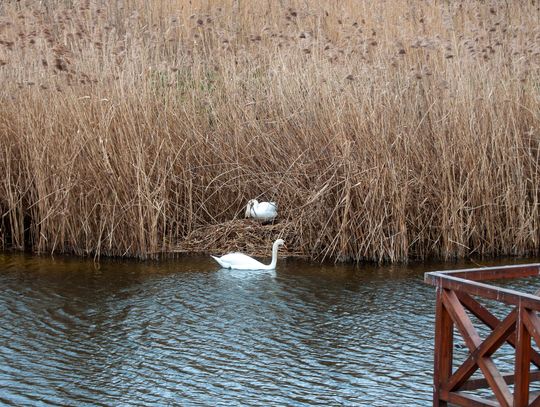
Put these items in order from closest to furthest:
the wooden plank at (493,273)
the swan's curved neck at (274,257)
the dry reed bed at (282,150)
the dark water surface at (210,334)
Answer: the wooden plank at (493,273) < the dark water surface at (210,334) < the swan's curved neck at (274,257) < the dry reed bed at (282,150)

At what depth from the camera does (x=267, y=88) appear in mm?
9891

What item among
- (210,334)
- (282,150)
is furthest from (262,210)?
(210,334)

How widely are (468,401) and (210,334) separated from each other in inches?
99.4

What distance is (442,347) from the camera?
4.93m

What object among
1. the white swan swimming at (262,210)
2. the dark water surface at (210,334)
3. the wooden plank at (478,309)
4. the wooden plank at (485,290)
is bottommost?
the dark water surface at (210,334)

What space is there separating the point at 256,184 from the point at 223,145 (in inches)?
20.2

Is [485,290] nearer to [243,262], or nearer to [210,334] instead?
[210,334]

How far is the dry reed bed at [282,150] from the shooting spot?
360 inches

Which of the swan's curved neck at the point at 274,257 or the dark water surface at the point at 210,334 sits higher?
the swan's curved neck at the point at 274,257

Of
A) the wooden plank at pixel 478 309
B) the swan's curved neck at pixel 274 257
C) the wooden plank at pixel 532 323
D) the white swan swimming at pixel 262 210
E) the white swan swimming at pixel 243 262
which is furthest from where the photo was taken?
the white swan swimming at pixel 262 210

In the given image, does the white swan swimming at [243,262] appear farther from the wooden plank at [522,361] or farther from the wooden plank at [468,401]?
the wooden plank at [522,361]

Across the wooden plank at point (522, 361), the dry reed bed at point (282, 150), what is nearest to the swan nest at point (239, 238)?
the dry reed bed at point (282, 150)

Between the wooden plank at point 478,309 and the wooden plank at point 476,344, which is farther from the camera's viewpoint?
the wooden plank at point 478,309

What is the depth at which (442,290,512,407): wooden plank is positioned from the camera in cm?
448
